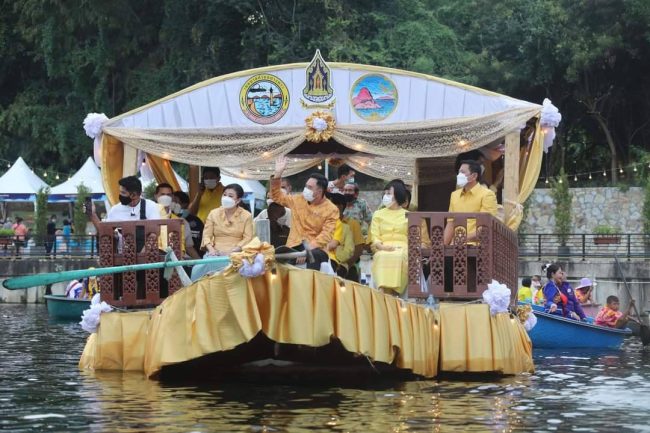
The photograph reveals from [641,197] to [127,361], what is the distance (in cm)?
2385

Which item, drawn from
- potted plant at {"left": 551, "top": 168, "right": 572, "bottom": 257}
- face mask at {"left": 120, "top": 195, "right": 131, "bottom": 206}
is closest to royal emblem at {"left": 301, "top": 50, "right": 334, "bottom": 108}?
face mask at {"left": 120, "top": 195, "right": 131, "bottom": 206}

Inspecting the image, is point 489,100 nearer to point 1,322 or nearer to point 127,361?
point 127,361

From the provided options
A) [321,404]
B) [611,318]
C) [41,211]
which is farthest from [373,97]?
[41,211]

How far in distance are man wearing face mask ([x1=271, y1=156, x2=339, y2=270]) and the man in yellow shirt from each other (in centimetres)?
200

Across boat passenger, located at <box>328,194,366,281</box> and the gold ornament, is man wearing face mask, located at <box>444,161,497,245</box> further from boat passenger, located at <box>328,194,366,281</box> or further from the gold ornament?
the gold ornament

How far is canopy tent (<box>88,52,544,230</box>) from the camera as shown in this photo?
16312 mm

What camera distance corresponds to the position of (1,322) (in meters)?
27.3

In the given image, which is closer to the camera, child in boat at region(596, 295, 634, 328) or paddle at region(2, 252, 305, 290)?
paddle at region(2, 252, 305, 290)

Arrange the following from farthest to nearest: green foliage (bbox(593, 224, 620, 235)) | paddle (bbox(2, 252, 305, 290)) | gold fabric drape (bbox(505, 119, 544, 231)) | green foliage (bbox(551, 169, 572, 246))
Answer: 1. green foliage (bbox(551, 169, 572, 246))
2. green foliage (bbox(593, 224, 620, 235))
3. gold fabric drape (bbox(505, 119, 544, 231))
4. paddle (bbox(2, 252, 305, 290))

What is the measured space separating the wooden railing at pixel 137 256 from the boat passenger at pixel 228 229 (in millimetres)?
377

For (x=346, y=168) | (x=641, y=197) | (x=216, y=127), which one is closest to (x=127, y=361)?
(x=216, y=127)

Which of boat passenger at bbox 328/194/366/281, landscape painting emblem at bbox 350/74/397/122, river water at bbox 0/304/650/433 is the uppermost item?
landscape painting emblem at bbox 350/74/397/122

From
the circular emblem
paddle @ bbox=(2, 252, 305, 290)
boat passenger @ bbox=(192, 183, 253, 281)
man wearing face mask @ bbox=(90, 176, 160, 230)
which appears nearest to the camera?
paddle @ bbox=(2, 252, 305, 290)

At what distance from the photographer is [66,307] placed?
1121 inches
